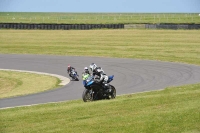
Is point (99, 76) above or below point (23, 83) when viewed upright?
above

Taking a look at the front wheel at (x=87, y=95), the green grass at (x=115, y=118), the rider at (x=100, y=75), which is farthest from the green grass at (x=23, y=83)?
the green grass at (x=115, y=118)

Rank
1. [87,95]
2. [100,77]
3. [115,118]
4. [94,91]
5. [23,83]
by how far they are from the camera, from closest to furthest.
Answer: [115,118]
[87,95]
[94,91]
[100,77]
[23,83]

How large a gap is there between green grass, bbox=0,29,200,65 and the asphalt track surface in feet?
11.9

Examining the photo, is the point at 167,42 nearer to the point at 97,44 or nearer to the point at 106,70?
the point at 97,44

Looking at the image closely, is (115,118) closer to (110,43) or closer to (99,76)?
(99,76)

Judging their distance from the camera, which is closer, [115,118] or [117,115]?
[115,118]

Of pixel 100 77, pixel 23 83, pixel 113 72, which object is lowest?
pixel 113 72

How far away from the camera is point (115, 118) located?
13.4 meters

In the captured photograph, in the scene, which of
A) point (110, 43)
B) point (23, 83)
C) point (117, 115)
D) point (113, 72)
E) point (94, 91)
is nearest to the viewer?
point (117, 115)

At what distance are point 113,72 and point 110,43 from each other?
23.5 meters

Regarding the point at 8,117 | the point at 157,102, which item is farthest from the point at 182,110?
the point at 8,117

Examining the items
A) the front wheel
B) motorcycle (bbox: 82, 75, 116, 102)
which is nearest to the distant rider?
motorcycle (bbox: 82, 75, 116, 102)

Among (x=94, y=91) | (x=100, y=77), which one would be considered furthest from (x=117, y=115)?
(x=100, y=77)

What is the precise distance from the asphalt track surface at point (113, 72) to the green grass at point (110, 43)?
11.9 feet
